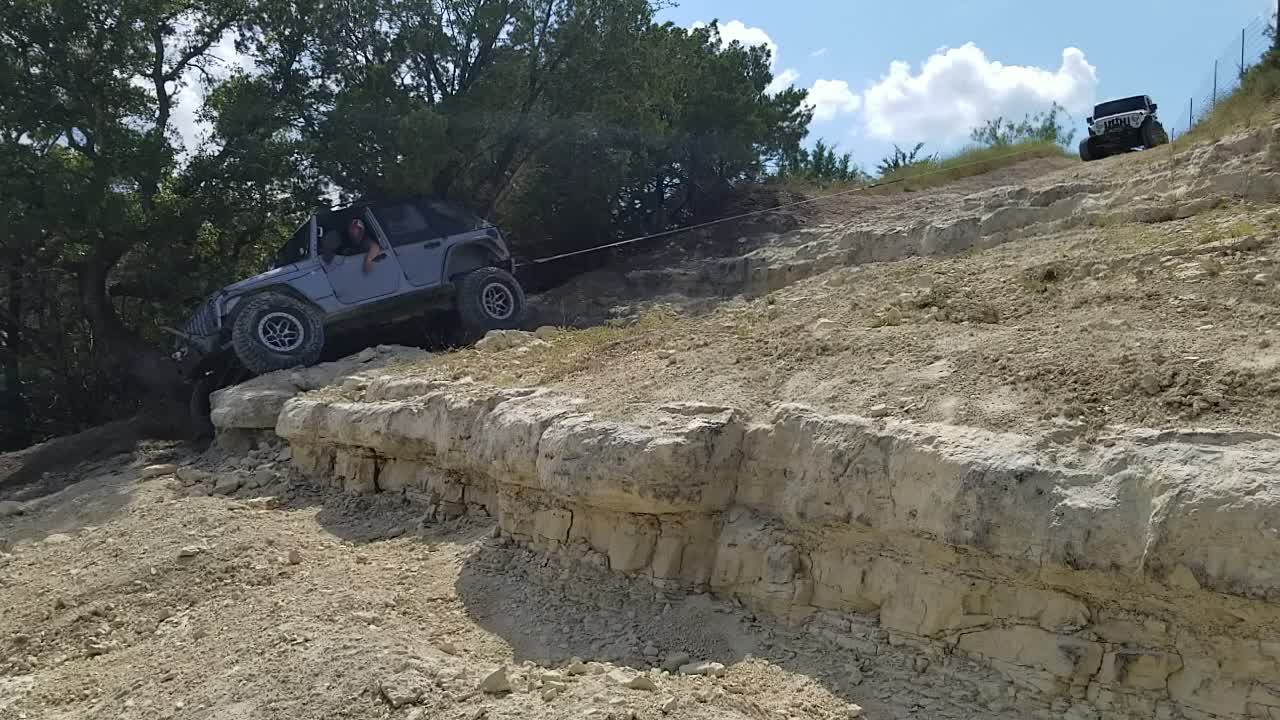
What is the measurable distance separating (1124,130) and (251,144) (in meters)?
13.0

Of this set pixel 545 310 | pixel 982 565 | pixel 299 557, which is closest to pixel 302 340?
A: pixel 545 310

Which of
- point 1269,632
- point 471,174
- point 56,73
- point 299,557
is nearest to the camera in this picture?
point 1269,632

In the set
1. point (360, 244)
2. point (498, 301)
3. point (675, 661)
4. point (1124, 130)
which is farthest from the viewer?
point (1124, 130)

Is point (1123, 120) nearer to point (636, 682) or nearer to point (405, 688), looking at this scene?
point (636, 682)

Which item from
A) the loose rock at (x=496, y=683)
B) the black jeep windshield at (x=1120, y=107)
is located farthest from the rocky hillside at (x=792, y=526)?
the black jeep windshield at (x=1120, y=107)

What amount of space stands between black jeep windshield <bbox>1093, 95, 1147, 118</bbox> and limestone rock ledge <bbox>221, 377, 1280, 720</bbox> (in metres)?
13.1

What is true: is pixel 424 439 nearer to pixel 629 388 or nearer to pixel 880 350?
pixel 629 388

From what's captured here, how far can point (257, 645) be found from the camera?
548 centimetres

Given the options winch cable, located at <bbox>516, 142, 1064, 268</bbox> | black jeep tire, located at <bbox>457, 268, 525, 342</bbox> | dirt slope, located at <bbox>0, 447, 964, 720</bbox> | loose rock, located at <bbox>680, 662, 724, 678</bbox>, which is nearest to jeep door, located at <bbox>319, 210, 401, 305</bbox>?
black jeep tire, located at <bbox>457, 268, 525, 342</bbox>

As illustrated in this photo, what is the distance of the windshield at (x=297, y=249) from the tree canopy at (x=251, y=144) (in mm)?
1773

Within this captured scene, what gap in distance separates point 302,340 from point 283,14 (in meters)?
5.56

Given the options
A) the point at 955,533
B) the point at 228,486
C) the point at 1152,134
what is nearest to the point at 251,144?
the point at 228,486

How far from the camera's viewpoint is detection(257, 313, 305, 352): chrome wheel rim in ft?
35.4

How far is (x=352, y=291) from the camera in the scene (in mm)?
11383
